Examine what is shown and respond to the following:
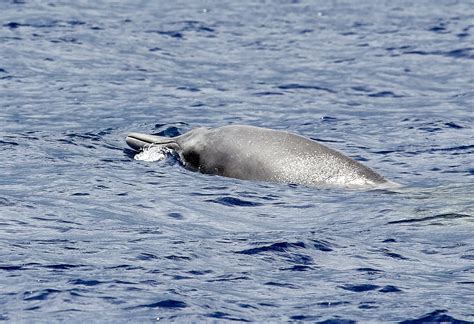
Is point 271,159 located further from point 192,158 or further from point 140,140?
point 140,140

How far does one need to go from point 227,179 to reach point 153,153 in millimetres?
1692

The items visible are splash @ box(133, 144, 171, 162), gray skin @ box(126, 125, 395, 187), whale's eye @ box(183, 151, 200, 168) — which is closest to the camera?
gray skin @ box(126, 125, 395, 187)

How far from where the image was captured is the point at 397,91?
25406 mm

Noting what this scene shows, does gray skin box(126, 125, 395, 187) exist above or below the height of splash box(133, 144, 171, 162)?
above

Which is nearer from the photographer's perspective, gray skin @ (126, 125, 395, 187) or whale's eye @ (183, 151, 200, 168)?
gray skin @ (126, 125, 395, 187)

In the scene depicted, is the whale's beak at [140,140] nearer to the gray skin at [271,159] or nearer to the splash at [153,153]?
the splash at [153,153]

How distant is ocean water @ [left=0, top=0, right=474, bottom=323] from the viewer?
446 inches

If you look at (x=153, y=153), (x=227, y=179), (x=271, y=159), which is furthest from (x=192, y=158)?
(x=271, y=159)

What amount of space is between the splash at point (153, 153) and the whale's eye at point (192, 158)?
41cm

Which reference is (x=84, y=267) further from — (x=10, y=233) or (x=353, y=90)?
(x=353, y=90)

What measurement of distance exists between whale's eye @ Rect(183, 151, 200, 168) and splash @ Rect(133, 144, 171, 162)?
405 mm

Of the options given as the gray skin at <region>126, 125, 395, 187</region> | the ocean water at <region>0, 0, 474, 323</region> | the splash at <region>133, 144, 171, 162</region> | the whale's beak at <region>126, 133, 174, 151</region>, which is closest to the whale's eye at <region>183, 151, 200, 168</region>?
the gray skin at <region>126, 125, 395, 187</region>

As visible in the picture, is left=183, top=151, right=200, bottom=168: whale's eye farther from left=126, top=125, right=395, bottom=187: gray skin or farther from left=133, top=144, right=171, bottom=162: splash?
left=133, top=144, right=171, bottom=162: splash

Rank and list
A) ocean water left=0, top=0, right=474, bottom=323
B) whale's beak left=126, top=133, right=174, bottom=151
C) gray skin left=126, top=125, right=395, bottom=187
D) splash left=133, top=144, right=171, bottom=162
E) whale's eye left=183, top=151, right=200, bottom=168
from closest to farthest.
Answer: ocean water left=0, top=0, right=474, bottom=323, gray skin left=126, top=125, right=395, bottom=187, whale's eye left=183, top=151, right=200, bottom=168, splash left=133, top=144, right=171, bottom=162, whale's beak left=126, top=133, right=174, bottom=151
